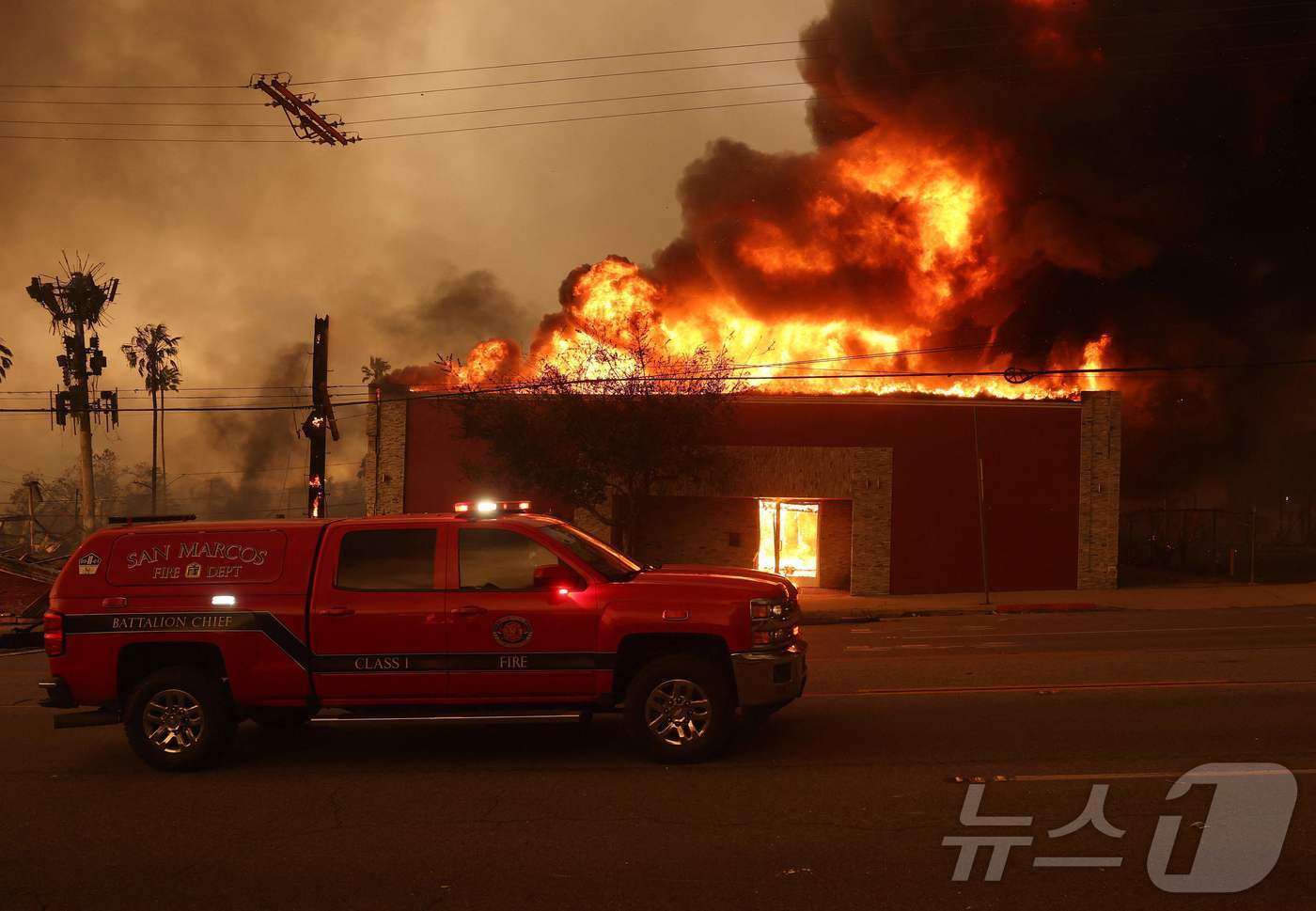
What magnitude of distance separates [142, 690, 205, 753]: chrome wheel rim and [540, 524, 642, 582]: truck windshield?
284 centimetres

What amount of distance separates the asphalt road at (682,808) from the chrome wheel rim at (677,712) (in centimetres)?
27

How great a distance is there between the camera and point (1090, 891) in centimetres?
537

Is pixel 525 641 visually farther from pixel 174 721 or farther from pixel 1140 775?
pixel 1140 775

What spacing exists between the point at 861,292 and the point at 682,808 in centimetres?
3527

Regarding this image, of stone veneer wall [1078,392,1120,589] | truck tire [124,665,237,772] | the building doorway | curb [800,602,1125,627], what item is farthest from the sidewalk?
truck tire [124,665,237,772]

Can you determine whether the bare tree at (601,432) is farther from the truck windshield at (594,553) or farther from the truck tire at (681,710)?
the truck tire at (681,710)

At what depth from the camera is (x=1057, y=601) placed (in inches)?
969

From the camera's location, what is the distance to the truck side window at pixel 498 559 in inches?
328

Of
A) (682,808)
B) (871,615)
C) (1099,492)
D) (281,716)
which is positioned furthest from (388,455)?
(682,808)

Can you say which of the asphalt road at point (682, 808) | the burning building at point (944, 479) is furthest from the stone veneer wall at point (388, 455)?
the asphalt road at point (682, 808)

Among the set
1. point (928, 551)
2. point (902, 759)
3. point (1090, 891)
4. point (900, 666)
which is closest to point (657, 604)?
point (902, 759)

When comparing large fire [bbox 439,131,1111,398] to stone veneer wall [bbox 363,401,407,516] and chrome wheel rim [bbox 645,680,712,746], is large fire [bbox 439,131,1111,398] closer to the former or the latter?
stone veneer wall [bbox 363,401,407,516]

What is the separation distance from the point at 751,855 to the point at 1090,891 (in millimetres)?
1642

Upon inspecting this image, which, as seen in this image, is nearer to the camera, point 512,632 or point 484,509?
point 512,632
